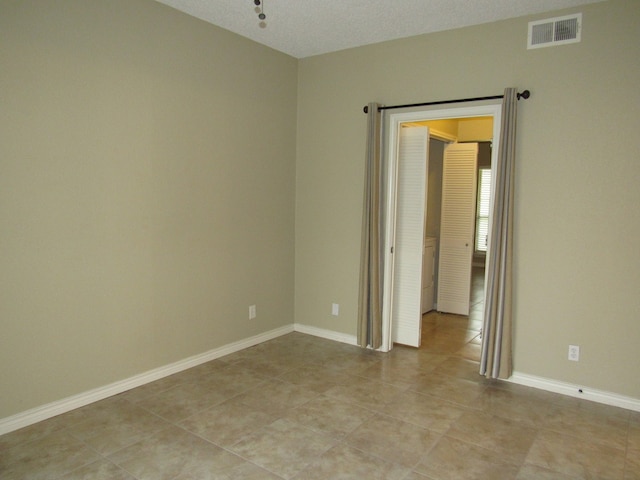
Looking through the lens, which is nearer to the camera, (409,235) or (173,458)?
(173,458)

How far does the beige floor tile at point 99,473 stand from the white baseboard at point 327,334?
2.56 meters

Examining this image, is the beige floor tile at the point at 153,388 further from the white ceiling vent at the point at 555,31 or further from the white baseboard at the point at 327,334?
the white ceiling vent at the point at 555,31

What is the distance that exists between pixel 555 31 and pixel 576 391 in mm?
2710

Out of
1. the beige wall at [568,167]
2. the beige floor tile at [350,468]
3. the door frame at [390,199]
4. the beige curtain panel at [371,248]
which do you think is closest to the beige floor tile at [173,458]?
the beige floor tile at [350,468]

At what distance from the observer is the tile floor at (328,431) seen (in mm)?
2400

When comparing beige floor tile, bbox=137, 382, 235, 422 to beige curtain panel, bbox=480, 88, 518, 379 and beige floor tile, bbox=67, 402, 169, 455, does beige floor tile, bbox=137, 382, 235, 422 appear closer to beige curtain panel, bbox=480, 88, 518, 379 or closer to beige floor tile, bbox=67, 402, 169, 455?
beige floor tile, bbox=67, 402, 169, 455

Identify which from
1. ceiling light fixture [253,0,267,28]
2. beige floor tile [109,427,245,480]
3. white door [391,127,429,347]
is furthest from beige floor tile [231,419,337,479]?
ceiling light fixture [253,0,267,28]

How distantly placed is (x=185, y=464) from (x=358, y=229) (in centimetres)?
265

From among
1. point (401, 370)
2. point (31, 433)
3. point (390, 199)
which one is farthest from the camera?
point (390, 199)

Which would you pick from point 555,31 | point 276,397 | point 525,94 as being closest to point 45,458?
point 276,397

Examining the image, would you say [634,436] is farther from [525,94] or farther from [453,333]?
[525,94]

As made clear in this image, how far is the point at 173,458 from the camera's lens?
247 centimetres

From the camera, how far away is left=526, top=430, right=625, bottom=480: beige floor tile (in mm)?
2430

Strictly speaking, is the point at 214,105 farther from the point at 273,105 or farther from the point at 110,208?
the point at 110,208
